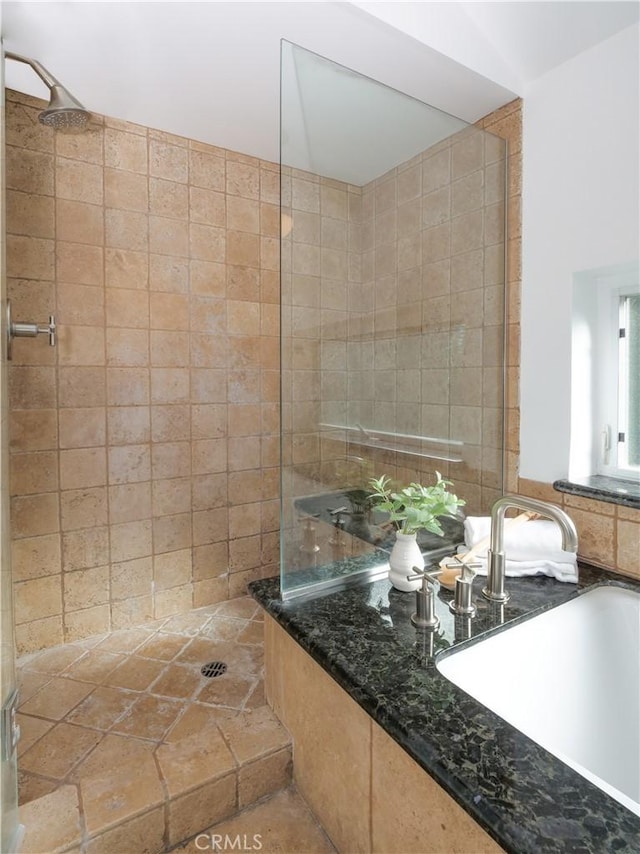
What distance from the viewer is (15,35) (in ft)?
4.69

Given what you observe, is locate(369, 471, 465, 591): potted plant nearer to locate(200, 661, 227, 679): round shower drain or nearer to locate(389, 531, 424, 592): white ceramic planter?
locate(389, 531, 424, 592): white ceramic planter

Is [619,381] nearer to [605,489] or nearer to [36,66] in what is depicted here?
[605,489]

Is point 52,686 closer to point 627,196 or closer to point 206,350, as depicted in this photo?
point 206,350

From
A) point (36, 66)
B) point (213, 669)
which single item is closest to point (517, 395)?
point (213, 669)

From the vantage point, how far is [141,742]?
1.39m

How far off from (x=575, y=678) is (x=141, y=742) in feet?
4.22

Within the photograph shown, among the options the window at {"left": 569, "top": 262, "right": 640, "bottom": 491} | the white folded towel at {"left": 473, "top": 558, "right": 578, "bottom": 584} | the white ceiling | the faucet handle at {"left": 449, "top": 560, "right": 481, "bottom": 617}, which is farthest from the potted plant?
the white ceiling

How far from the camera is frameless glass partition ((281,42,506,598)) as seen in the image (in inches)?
53.7

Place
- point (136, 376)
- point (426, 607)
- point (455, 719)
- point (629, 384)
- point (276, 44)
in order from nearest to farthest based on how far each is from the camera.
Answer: point (455, 719), point (426, 607), point (276, 44), point (629, 384), point (136, 376)

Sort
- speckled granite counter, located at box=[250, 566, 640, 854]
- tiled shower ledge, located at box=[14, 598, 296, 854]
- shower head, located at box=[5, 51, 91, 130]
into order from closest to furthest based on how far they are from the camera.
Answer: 1. speckled granite counter, located at box=[250, 566, 640, 854]
2. tiled shower ledge, located at box=[14, 598, 296, 854]
3. shower head, located at box=[5, 51, 91, 130]

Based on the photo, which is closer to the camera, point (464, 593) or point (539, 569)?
point (464, 593)

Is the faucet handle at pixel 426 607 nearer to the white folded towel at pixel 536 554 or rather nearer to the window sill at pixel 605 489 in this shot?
the white folded towel at pixel 536 554

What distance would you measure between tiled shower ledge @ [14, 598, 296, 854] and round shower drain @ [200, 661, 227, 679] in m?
0.03

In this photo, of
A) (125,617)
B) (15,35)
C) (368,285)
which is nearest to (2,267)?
(15,35)
